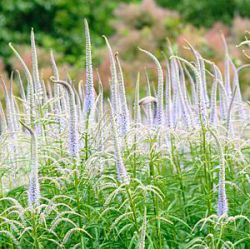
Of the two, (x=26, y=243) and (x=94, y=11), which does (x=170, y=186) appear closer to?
(x=26, y=243)

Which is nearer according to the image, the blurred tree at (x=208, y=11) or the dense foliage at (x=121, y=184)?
the dense foliage at (x=121, y=184)

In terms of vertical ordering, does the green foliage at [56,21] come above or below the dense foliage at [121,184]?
above

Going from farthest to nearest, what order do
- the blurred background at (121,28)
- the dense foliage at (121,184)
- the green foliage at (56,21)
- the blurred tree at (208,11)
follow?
the blurred tree at (208,11) < the green foliage at (56,21) < the blurred background at (121,28) < the dense foliage at (121,184)

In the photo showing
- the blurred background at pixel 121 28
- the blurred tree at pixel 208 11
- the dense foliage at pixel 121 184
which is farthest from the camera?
the blurred tree at pixel 208 11

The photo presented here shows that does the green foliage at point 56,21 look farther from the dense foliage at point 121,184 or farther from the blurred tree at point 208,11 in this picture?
the dense foliage at point 121,184

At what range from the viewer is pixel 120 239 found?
414cm

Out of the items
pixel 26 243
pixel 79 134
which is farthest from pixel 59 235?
pixel 79 134

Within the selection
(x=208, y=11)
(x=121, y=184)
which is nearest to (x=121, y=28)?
(x=208, y=11)

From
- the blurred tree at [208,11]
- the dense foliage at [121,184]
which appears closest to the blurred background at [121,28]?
the blurred tree at [208,11]

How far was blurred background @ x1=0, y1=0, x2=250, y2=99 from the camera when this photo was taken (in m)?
12.9

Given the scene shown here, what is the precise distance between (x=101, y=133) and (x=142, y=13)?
A: 33.4ft

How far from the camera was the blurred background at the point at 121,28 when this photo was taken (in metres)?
12.9

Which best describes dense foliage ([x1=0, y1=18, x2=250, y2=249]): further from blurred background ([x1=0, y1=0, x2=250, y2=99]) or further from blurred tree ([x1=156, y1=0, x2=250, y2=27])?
blurred tree ([x1=156, y1=0, x2=250, y2=27])

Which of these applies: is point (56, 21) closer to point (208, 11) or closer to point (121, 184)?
point (208, 11)
